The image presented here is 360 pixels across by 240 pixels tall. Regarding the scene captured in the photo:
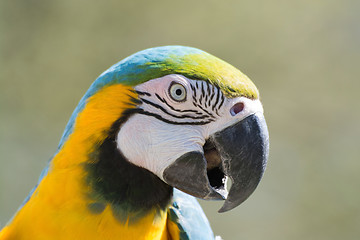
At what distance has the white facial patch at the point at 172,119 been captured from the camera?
1577 mm

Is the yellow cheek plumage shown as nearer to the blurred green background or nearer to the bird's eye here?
the bird's eye

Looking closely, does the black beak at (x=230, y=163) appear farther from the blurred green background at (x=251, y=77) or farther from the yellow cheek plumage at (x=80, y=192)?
the blurred green background at (x=251, y=77)

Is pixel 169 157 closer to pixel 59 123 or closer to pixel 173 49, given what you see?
pixel 173 49

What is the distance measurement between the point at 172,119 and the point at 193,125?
8 centimetres

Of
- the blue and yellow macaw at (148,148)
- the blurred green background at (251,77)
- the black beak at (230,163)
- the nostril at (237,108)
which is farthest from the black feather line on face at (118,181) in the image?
the blurred green background at (251,77)

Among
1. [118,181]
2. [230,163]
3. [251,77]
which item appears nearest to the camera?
[230,163]

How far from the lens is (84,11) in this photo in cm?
723

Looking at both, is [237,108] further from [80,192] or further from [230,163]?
[80,192]

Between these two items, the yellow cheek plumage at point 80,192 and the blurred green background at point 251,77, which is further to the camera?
the blurred green background at point 251,77

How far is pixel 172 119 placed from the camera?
63.6 inches

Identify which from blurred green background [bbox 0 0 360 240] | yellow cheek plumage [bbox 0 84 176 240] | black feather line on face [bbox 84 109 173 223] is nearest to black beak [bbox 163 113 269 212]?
black feather line on face [bbox 84 109 173 223]

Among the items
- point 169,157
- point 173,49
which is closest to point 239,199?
point 169,157

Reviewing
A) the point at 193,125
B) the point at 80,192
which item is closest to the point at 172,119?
the point at 193,125

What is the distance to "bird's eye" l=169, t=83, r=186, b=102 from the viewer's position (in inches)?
62.8
